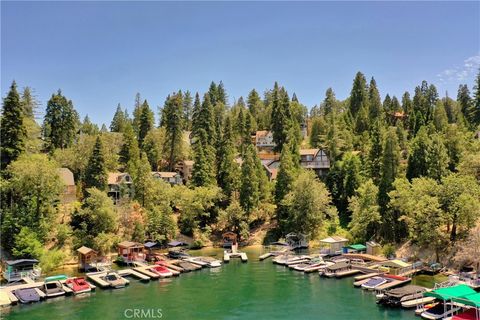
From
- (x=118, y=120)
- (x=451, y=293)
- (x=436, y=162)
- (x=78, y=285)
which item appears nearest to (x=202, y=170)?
(x=78, y=285)

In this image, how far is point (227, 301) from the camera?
33.3 meters

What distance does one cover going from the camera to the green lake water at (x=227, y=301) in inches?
1171

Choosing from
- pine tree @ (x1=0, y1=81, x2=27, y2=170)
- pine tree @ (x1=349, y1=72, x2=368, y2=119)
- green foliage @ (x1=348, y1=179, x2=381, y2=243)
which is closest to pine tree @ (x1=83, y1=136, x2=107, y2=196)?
pine tree @ (x1=0, y1=81, x2=27, y2=170)

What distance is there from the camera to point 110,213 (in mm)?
49312

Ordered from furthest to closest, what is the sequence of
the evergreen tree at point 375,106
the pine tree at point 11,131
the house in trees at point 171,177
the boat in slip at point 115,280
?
1. the evergreen tree at point 375,106
2. the house in trees at point 171,177
3. the pine tree at point 11,131
4. the boat in slip at point 115,280

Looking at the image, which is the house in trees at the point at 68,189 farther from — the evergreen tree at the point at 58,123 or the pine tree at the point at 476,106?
the pine tree at the point at 476,106

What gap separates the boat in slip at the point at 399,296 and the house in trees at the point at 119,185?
142 ft

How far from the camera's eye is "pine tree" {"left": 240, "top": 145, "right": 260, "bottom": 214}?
61.1 meters

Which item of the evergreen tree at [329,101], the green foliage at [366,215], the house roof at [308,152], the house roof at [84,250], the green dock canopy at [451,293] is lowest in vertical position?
the green dock canopy at [451,293]

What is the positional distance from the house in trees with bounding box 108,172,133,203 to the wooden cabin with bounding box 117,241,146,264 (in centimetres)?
1583

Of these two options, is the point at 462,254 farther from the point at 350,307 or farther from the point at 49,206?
the point at 49,206

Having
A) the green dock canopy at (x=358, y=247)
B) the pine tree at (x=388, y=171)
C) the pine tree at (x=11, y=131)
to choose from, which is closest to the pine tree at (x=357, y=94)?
the pine tree at (x=388, y=171)

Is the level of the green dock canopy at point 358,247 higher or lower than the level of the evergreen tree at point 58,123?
lower

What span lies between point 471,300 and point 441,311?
2.30 metres
